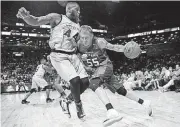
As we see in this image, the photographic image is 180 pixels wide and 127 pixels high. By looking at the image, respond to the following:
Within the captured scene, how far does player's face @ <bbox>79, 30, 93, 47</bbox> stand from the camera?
2770 mm

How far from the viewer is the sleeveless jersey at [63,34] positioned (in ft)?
8.77

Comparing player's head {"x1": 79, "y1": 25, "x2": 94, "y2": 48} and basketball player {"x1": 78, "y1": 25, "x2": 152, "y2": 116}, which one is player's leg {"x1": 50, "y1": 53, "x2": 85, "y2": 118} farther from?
A: player's head {"x1": 79, "y1": 25, "x2": 94, "y2": 48}

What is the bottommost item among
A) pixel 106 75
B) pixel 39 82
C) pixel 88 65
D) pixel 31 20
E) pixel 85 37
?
pixel 39 82

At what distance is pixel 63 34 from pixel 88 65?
2.11 ft

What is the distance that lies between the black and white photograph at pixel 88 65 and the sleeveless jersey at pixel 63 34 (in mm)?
→ 13

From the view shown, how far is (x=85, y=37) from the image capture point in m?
2.77

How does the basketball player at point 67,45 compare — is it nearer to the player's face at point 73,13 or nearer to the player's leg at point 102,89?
the player's face at point 73,13

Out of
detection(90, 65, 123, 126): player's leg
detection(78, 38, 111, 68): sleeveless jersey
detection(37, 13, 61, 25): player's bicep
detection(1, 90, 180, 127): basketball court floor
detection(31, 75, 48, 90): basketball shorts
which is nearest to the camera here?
detection(90, 65, 123, 126): player's leg

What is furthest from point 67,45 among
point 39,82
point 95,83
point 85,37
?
point 39,82

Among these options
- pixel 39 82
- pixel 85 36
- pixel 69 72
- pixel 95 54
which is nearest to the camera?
pixel 69 72

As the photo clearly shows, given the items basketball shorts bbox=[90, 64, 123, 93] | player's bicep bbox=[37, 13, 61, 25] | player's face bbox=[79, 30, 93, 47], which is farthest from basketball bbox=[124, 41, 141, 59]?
player's bicep bbox=[37, 13, 61, 25]

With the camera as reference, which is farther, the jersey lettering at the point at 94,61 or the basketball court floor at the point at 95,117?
the jersey lettering at the point at 94,61

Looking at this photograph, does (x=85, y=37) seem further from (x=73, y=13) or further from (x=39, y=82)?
(x=39, y=82)

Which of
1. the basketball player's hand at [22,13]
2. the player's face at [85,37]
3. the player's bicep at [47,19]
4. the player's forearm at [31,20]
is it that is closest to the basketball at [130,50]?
the player's face at [85,37]
